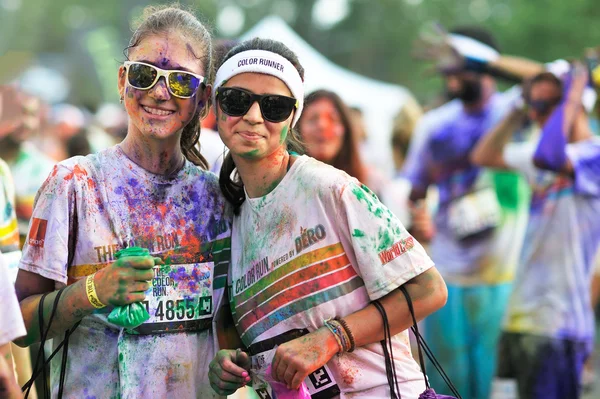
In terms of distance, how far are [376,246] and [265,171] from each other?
1.62 feet

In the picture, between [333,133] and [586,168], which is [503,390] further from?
[333,133]

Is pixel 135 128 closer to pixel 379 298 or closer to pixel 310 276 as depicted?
pixel 310 276

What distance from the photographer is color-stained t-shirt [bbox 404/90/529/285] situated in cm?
777

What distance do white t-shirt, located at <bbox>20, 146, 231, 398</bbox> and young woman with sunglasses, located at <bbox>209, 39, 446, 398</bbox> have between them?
169 mm

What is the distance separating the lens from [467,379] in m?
7.68

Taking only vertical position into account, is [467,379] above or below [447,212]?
below

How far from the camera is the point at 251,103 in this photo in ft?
9.98

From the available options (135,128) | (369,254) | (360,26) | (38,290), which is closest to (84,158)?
(135,128)

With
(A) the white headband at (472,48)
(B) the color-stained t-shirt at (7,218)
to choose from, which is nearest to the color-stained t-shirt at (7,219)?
(B) the color-stained t-shirt at (7,218)

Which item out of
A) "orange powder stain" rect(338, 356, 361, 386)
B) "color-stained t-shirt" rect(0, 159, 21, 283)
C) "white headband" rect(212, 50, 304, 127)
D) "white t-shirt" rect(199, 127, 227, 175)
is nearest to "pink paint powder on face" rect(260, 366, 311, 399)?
"orange powder stain" rect(338, 356, 361, 386)

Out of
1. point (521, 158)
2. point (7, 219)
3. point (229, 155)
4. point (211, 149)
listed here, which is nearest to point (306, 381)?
point (229, 155)

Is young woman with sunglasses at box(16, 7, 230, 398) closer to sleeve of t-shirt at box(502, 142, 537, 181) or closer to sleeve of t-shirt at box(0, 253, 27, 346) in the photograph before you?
sleeve of t-shirt at box(0, 253, 27, 346)

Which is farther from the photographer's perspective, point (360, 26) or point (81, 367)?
point (360, 26)

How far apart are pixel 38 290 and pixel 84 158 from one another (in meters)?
0.46
